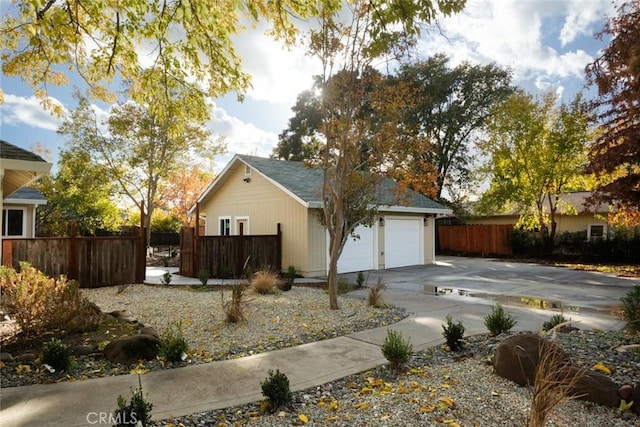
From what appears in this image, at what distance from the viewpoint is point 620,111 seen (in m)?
13.3

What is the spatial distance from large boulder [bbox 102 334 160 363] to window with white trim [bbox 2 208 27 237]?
1506cm

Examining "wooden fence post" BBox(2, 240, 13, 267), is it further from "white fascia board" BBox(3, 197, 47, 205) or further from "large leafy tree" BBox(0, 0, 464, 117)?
"white fascia board" BBox(3, 197, 47, 205)

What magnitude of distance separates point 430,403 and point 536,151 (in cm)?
2046

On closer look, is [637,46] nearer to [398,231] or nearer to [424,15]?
[424,15]

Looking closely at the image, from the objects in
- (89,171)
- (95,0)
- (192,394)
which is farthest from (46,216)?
(192,394)

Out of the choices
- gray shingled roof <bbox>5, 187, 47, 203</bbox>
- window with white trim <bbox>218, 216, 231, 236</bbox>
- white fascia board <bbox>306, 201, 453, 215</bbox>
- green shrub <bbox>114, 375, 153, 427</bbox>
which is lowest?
green shrub <bbox>114, 375, 153, 427</bbox>

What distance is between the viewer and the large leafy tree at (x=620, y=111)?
31.7ft

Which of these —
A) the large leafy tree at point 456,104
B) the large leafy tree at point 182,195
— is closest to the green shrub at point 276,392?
the large leafy tree at point 182,195

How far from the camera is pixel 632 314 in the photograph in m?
5.64

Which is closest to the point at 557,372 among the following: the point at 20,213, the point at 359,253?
the point at 359,253

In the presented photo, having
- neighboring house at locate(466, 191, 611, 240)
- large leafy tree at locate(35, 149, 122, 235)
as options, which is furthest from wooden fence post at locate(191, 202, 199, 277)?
neighboring house at locate(466, 191, 611, 240)

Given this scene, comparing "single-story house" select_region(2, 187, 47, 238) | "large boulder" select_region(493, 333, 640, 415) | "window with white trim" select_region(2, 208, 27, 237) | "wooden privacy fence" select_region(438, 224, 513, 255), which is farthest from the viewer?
"wooden privacy fence" select_region(438, 224, 513, 255)

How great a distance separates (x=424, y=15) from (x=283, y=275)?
10144 mm

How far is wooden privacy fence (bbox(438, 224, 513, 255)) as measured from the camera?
22578 mm
